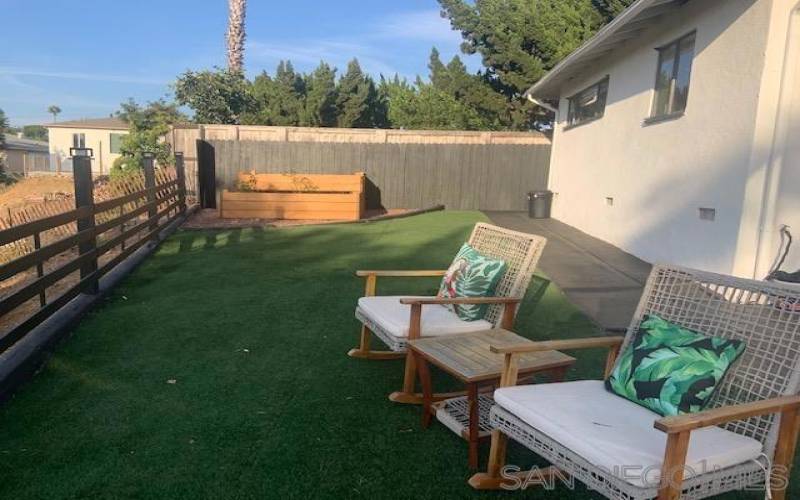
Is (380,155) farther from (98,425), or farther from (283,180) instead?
(98,425)

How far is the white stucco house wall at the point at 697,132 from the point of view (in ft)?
16.6

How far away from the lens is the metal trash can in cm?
1224

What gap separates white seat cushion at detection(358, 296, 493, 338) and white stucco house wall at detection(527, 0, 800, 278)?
325 cm

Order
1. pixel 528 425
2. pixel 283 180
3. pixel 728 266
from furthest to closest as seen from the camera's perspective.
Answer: pixel 283 180
pixel 728 266
pixel 528 425

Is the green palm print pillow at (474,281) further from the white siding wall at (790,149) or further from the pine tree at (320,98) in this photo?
the pine tree at (320,98)

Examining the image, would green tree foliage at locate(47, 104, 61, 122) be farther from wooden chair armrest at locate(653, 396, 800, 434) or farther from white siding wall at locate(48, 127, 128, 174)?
wooden chair armrest at locate(653, 396, 800, 434)

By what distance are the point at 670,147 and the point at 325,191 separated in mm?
7166

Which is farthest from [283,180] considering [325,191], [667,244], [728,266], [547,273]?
[728,266]

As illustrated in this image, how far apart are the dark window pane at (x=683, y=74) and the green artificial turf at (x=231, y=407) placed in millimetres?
3075

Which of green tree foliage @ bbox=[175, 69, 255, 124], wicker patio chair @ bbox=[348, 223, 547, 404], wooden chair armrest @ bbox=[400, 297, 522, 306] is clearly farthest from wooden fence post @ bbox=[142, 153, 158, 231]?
green tree foliage @ bbox=[175, 69, 255, 124]

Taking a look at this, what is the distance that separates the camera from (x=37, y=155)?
41.8 m

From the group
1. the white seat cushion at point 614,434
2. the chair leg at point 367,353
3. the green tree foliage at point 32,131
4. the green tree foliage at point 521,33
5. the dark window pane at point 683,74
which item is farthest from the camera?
the green tree foliage at point 32,131

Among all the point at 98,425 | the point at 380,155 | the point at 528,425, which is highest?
the point at 380,155

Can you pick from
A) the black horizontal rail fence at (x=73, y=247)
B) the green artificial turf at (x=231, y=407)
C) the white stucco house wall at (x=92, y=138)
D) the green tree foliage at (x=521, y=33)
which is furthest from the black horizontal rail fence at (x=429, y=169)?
the white stucco house wall at (x=92, y=138)
